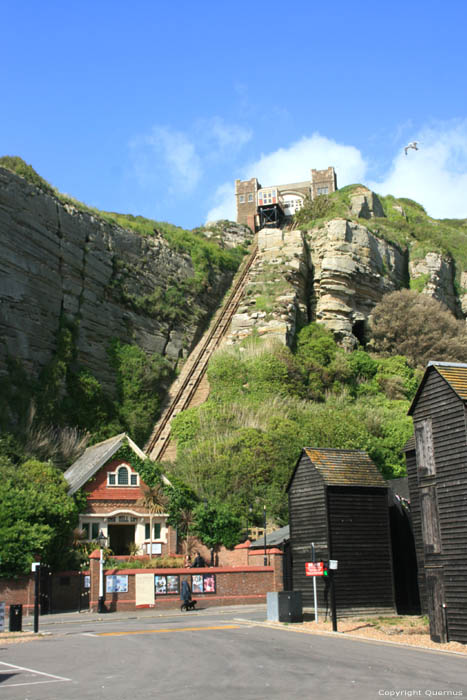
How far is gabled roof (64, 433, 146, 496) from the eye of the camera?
3562cm

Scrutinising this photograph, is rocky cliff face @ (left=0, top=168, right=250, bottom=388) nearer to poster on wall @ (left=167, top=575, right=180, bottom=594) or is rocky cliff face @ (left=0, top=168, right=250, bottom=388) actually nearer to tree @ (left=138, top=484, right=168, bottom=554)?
tree @ (left=138, top=484, right=168, bottom=554)

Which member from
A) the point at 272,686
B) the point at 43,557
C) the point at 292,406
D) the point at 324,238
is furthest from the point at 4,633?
the point at 324,238

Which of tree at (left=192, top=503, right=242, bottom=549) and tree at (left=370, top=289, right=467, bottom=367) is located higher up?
tree at (left=370, top=289, right=467, bottom=367)

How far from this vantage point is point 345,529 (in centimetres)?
2553

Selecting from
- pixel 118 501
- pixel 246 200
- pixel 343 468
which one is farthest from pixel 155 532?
pixel 246 200

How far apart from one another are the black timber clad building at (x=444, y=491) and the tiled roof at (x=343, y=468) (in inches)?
236

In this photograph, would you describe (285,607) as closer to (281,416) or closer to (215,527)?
(215,527)

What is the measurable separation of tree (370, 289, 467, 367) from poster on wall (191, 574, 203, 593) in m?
34.7

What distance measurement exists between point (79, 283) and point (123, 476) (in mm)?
19382

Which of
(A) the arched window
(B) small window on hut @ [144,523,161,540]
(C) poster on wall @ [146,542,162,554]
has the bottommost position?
(C) poster on wall @ [146,542,162,554]

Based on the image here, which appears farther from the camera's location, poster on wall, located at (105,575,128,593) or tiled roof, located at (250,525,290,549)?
tiled roof, located at (250,525,290,549)

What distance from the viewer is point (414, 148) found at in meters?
50.2

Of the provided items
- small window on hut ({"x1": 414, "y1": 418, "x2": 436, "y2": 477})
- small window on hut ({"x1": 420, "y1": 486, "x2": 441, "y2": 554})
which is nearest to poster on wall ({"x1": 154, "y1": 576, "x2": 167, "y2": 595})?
small window on hut ({"x1": 420, "y1": 486, "x2": 441, "y2": 554})

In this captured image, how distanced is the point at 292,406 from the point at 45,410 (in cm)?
1537
